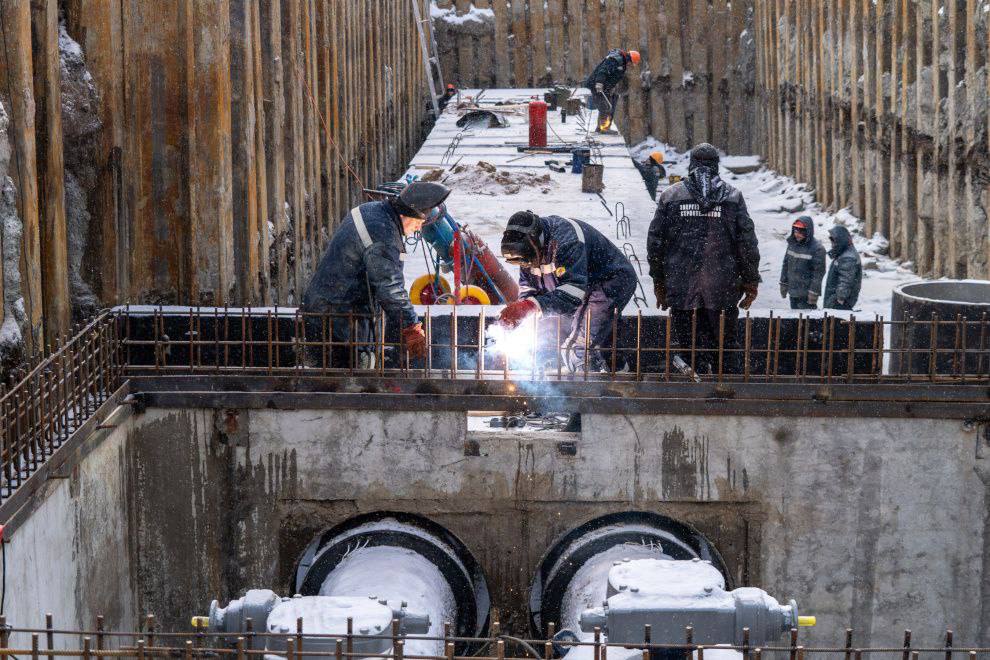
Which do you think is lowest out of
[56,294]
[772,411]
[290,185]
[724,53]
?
[772,411]

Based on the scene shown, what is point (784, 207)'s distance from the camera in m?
22.2

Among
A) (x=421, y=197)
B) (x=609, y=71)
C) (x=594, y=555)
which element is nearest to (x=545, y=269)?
(x=421, y=197)

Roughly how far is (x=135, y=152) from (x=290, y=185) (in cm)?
325

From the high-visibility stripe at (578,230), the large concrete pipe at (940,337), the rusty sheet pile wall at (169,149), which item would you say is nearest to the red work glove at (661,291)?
the high-visibility stripe at (578,230)

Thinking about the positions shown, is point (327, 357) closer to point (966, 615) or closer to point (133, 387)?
point (133, 387)

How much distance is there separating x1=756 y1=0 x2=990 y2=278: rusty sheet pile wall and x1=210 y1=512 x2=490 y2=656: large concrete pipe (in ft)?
27.6

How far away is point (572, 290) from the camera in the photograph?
842 centimetres

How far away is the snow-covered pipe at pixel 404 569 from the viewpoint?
7.25 m

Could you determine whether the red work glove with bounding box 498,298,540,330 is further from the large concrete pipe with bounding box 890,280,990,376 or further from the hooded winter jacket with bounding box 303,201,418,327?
the large concrete pipe with bounding box 890,280,990,376

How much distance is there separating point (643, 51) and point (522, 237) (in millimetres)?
20411

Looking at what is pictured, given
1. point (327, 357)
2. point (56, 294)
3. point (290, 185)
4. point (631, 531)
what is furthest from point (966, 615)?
point (290, 185)

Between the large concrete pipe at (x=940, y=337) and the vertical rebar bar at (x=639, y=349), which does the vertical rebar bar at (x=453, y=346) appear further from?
the large concrete pipe at (x=940, y=337)

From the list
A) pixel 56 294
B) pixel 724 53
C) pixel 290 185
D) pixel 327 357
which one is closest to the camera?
pixel 56 294

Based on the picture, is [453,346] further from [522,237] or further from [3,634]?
[3,634]
